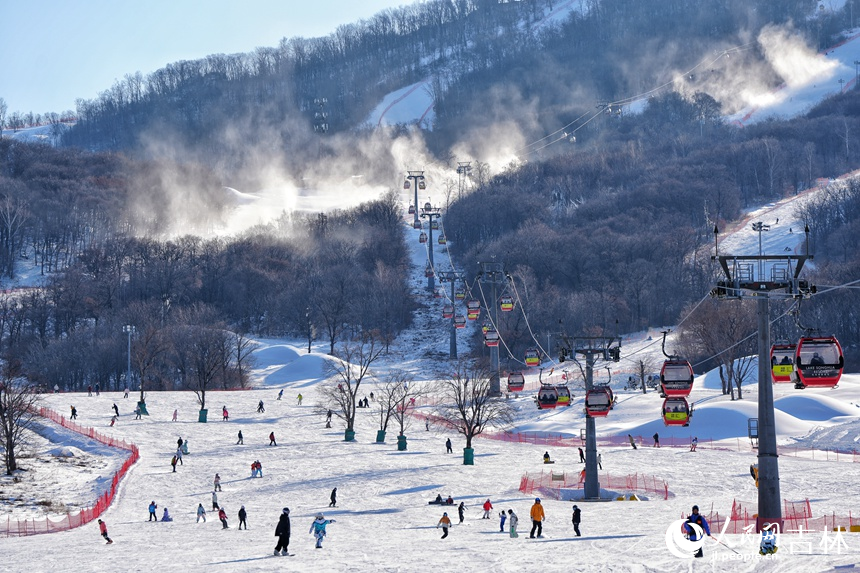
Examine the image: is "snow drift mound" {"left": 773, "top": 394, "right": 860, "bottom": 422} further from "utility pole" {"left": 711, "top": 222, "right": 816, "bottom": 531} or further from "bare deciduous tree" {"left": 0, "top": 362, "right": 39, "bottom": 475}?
"bare deciduous tree" {"left": 0, "top": 362, "right": 39, "bottom": 475}

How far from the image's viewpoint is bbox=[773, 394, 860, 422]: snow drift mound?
59094 millimetres

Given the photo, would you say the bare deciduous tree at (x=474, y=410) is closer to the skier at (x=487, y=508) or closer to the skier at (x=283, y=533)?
the skier at (x=487, y=508)

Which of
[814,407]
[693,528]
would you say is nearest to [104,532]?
[693,528]

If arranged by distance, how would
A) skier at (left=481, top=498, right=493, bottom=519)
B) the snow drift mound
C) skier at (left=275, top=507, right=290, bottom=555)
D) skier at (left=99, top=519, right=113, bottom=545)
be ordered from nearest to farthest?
skier at (left=275, top=507, right=290, bottom=555)
skier at (left=99, top=519, right=113, bottom=545)
skier at (left=481, top=498, right=493, bottom=519)
the snow drift mound

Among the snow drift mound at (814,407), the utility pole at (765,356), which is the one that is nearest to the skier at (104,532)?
the utility pole at (765,356)

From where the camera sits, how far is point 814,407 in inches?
2352

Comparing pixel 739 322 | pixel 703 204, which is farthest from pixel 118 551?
pixel 703 204

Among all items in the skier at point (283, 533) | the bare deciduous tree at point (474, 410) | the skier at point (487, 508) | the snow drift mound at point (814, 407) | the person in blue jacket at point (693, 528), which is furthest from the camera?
the snow drift mound at point (814, 407)

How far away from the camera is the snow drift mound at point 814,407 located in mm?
59094

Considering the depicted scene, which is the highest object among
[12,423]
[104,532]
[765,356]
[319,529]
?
[765,356]

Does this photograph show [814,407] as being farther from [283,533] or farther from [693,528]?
[283,533]

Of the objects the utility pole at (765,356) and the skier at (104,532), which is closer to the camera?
the utility pole at (765,356)

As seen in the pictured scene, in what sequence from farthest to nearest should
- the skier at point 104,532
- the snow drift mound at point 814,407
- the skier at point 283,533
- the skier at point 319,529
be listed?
the snow drift mound at point 814,407 → the skier at point 104,532 → the skier at point 319,529 → the skier at point 283,533

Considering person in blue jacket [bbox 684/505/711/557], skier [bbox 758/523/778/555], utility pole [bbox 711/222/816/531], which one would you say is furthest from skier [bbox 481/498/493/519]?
skier [bbox 758/523/778/555]
